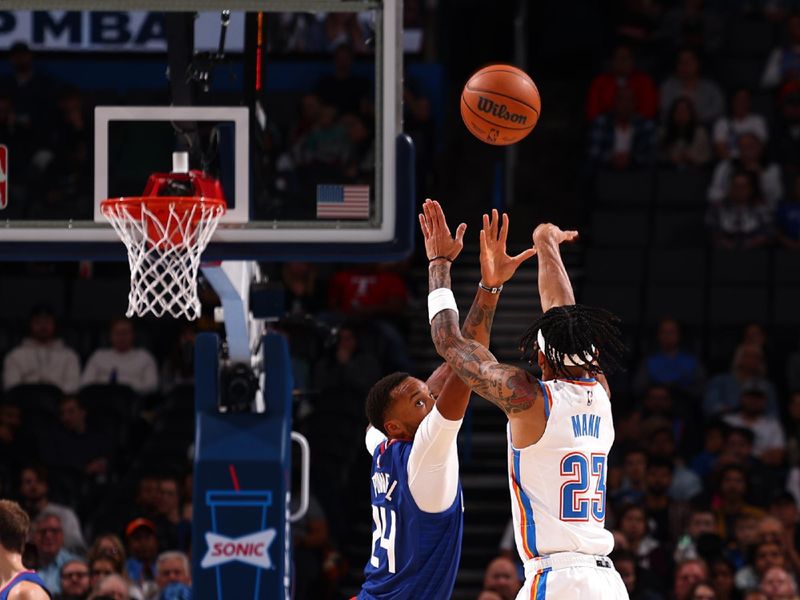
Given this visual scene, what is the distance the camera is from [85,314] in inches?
493

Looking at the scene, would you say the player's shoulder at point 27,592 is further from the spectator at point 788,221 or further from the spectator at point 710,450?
the spectator at point 788,221

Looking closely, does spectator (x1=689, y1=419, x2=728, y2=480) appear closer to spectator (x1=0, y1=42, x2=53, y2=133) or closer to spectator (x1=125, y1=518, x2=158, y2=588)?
spectator (x1=125, y1=518, x2=158, y2=588)

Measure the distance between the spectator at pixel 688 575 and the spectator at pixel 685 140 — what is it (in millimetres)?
4675

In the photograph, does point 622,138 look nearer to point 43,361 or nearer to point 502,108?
point 43,361

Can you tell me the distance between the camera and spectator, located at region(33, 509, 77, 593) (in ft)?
31.6

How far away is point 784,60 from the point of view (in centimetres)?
1390

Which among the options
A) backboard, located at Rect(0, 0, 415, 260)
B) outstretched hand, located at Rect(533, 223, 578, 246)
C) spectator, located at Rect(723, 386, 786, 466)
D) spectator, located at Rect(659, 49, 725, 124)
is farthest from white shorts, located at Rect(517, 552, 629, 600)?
spectator, located at Rect(659, 49, 725, 124)

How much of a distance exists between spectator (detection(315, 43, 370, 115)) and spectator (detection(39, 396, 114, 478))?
12.2 feet

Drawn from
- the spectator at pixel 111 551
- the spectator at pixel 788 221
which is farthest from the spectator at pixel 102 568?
the spectator at pixel 788 221

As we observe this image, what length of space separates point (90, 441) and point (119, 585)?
112 inches

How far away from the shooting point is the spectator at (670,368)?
11.6 m

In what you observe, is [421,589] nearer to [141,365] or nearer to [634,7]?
[141,365]

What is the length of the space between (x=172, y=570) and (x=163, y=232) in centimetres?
311

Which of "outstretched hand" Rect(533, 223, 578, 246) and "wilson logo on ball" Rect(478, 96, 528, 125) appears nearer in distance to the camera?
"outstretched hand" Rect(533, 223, 578, 246)
